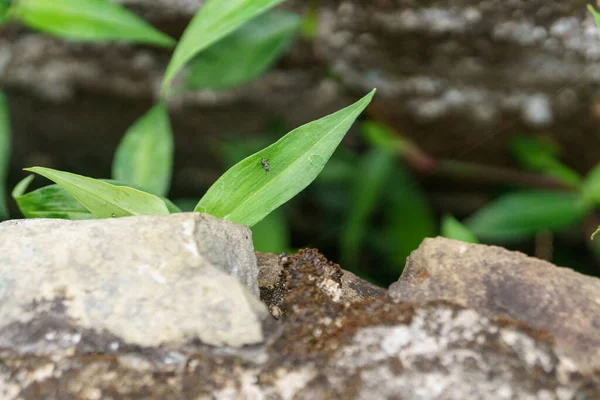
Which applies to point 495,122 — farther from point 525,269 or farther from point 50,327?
point 50,327

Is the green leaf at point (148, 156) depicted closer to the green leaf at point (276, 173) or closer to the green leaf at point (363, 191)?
the green leaf at point (276, 173)

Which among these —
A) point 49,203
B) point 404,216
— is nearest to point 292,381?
point 49,203

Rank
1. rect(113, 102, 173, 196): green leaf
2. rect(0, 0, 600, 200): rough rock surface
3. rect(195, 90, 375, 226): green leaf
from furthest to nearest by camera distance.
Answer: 1. rect(0, 0, 600, 200): rough rock surface
2. rect(113, 102, 173, 196): green leaf
3. rect(195, 90, 375, 226): green leaf

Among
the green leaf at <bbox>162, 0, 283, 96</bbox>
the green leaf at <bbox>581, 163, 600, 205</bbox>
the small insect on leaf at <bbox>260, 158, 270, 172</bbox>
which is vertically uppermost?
the green leaf at <bbox>162, 0, 283, 96</bbox>

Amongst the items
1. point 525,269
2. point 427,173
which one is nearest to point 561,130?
point 427,173

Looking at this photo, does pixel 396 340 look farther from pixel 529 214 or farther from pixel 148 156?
pixel 529 214

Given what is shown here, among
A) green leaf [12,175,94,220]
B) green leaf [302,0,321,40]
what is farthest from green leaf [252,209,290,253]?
green leaf [12,175,94,220]

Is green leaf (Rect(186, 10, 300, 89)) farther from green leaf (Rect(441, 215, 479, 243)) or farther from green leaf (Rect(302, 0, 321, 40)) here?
green leaf (Rect(441, 215, 479, 243))

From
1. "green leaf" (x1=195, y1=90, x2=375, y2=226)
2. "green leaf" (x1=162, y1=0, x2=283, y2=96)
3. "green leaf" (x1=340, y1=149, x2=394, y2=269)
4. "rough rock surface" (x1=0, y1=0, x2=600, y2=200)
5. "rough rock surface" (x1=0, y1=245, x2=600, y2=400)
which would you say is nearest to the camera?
"rough rock surface" (x1=0, y1=245, x2=600, y2=400)
